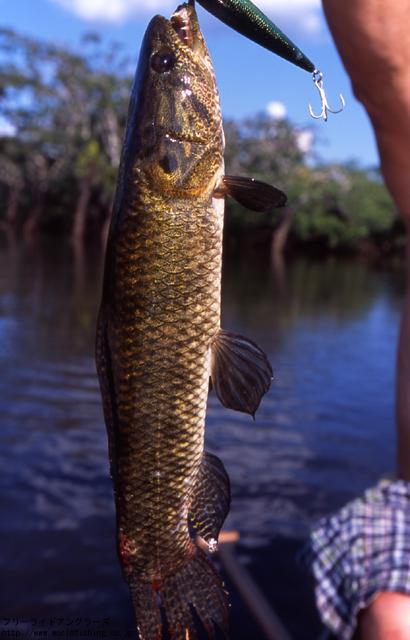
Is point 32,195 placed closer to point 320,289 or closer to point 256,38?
point 320,289

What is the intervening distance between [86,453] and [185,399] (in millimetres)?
6838

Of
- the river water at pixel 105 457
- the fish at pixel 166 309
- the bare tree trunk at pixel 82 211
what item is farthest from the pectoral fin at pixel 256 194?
the bare tree trunk at pixel 82 211

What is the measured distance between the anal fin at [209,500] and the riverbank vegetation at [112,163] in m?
44.5

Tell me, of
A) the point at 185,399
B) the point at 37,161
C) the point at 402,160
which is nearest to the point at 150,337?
the point at 185,399

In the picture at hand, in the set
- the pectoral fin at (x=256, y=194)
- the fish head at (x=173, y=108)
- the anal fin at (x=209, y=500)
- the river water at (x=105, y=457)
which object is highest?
the fish head at (x=173, y=108)

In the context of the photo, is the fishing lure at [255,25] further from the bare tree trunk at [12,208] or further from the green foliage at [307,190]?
the bare tree trunk at [12,208]

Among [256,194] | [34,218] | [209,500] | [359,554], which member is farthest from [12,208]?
[256,194]

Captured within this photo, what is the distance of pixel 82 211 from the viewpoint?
55312mm

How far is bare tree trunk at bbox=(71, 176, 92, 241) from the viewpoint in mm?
51438

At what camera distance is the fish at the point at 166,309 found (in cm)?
165

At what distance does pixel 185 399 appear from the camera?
68.5 inches

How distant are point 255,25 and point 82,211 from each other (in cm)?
5511

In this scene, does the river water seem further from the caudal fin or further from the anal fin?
the anal fin

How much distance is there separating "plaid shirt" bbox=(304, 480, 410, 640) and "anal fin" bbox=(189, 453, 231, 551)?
57cm
